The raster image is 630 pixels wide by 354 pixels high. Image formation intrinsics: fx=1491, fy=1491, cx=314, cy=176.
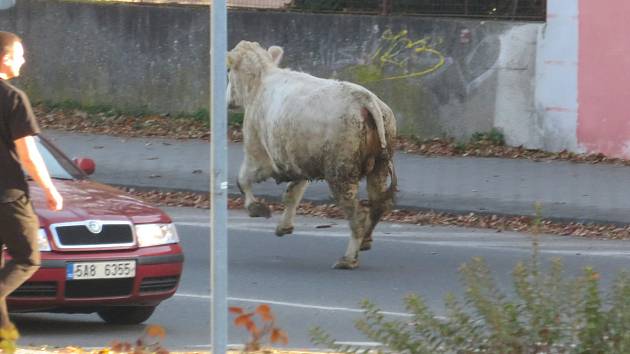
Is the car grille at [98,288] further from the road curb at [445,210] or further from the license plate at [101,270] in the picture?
the road curb at [445,210]

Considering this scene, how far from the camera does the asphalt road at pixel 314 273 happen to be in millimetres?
10383

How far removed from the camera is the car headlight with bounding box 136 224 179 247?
1009cm

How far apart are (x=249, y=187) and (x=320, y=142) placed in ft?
4.29

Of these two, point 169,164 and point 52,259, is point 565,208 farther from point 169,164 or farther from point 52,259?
point 52,259

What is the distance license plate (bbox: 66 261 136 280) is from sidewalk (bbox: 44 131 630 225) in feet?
23.4

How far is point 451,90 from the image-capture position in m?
20.0

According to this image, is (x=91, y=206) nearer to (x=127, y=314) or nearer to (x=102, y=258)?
(x=102, y=258)

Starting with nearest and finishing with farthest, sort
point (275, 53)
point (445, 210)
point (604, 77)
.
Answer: point (275, 53), point (445, 210), point (604, 77)

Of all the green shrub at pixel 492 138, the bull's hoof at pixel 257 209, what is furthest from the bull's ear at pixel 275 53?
the green shrub at pixel 492 138

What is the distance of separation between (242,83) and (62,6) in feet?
30.9

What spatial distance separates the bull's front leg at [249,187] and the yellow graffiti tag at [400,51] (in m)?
6.65

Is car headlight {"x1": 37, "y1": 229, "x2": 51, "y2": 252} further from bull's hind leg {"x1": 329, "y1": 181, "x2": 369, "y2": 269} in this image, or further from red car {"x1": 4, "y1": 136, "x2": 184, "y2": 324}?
bull's hind leg {"x1": 329, "y1": 181, "x2": 369, "y2": 269}

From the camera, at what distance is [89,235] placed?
9773 mm

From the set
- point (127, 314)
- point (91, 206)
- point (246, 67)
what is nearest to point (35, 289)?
point (91, 206)
